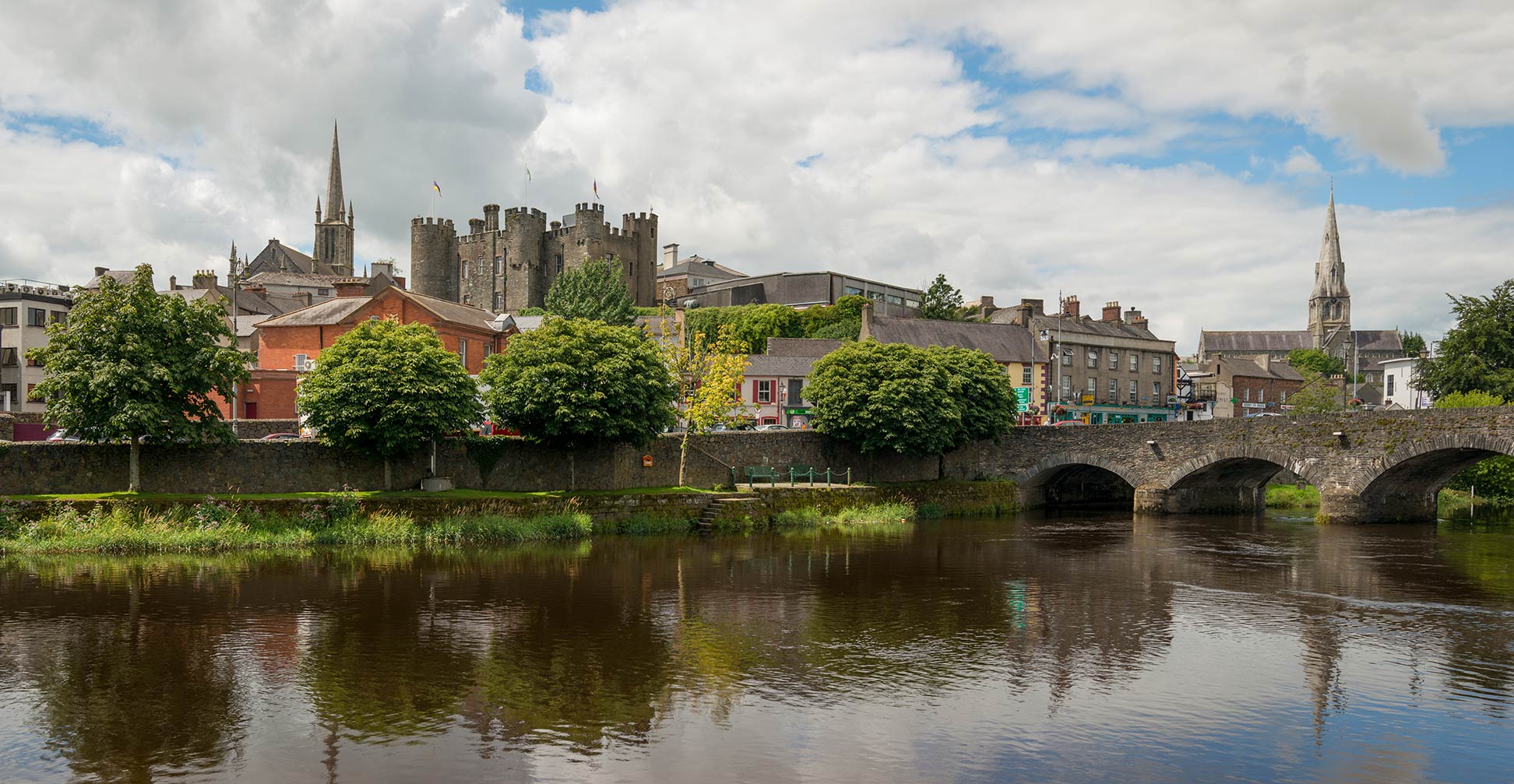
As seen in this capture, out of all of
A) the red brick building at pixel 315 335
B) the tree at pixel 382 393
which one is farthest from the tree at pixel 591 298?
the tree at pixel 382 393

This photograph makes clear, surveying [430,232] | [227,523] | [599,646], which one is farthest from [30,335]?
[599,646]

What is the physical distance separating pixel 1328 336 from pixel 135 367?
506 ft

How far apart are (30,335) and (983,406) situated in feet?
190

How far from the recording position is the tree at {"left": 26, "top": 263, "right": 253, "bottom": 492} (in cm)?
3334

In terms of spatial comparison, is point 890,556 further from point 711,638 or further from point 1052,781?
point 1052,781

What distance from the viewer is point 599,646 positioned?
20.3 m

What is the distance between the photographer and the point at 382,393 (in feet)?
120

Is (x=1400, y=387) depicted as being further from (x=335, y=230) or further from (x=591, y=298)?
(x=335, y=230)

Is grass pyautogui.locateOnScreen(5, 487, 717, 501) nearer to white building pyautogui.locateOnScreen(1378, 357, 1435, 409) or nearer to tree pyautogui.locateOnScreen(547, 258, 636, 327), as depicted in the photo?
tree pyautogui.locateOnScreen(547, 258, 636, 327)

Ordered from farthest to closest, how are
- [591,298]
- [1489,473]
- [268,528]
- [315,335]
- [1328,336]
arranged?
[1328,336], [591,298], [1489,473], [315,335], [268,528]

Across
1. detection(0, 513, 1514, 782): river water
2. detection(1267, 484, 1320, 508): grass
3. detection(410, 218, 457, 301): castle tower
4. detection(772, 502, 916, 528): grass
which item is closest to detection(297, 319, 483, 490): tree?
detection(0, 513, 1514, 782): river water

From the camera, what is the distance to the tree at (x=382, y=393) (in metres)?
36.6

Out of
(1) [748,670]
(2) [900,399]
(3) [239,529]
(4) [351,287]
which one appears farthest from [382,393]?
(4) [351,287]

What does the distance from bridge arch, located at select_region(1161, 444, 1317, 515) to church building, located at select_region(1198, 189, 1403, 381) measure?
98401mm
